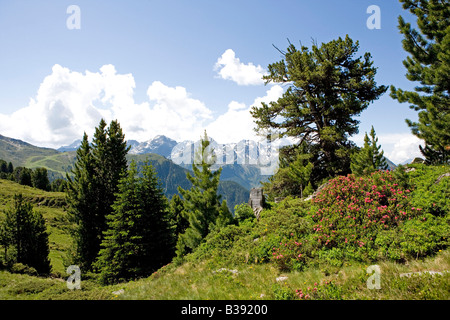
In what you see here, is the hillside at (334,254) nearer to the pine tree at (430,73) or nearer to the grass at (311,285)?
the grass at (311,285)

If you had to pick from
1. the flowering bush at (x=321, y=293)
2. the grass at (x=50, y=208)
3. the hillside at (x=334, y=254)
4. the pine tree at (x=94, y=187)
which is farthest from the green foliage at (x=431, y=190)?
the grass at (x=50, y=208)

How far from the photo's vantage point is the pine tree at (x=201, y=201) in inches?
821

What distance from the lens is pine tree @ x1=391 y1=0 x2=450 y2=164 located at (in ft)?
47.1

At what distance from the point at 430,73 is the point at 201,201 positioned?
1980 cm

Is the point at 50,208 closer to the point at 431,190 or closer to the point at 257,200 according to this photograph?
the point at 257,200

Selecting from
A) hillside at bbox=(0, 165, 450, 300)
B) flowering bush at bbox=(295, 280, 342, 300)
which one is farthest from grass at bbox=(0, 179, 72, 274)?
flowering bush at bbox=(295, 280, 342, 300)

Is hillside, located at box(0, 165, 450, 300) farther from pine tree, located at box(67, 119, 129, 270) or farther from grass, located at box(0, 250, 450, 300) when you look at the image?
pine tree, located at box(67, 119, 129, 270)

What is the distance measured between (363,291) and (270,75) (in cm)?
2935

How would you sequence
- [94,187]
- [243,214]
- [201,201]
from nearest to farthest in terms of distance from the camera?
[243,214] → [201,201] → [94,187]

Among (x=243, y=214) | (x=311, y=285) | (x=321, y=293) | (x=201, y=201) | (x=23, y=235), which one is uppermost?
(x=201, y=201)

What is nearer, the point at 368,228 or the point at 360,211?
the point at 368,228

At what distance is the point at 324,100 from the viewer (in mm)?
27000

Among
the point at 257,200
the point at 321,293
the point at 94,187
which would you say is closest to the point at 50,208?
the point at 94,187

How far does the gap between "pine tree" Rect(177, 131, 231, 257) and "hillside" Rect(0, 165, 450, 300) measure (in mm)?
5387
